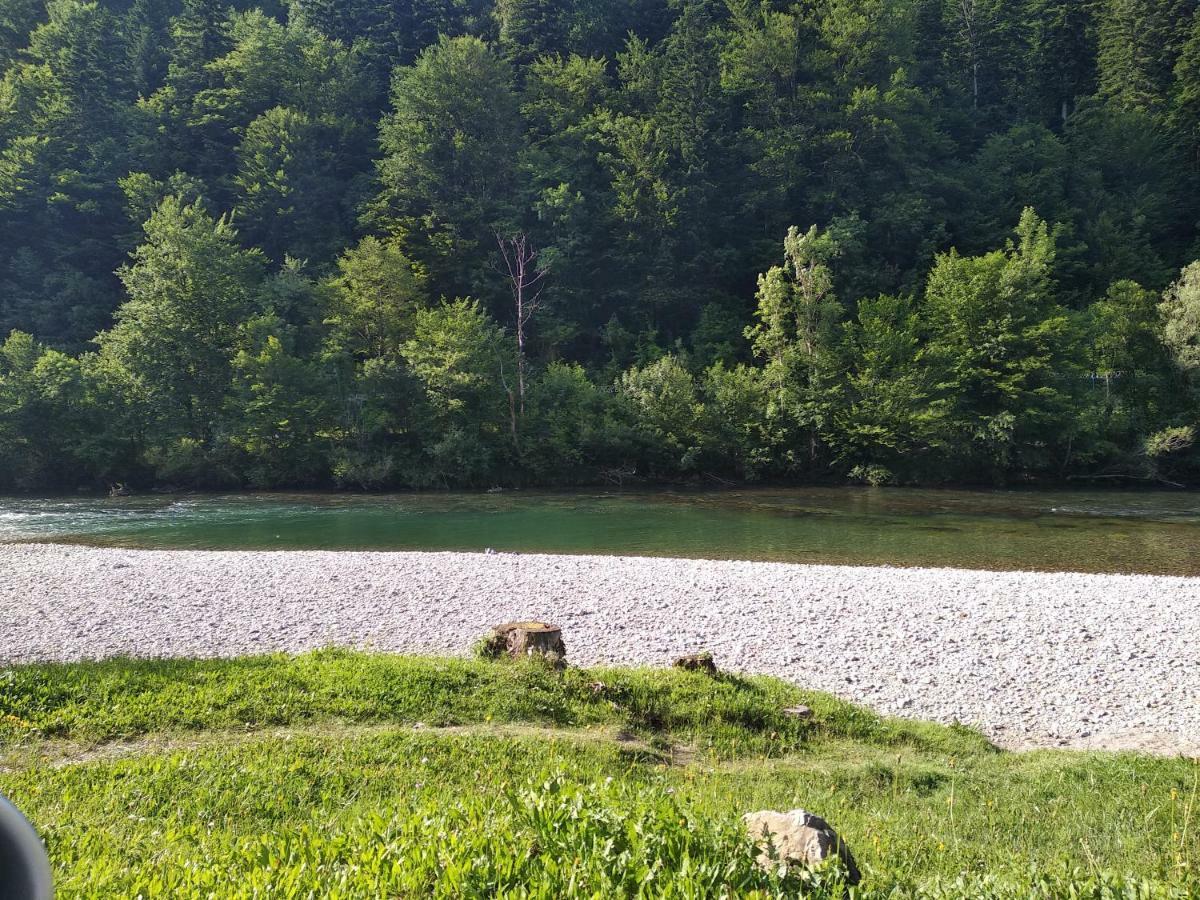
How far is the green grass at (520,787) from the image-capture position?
3.45 meters

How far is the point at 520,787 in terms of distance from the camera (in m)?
4.48

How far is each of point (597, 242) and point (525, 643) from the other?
45965 millimetres

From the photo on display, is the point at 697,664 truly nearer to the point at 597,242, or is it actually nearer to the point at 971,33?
the point at 597,242

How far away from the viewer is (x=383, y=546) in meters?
23.0

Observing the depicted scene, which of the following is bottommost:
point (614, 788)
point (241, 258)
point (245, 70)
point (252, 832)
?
point (252, 832)

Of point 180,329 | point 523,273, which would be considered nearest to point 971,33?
point 523,273

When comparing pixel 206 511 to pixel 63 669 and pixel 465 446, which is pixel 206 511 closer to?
pixel 465 446

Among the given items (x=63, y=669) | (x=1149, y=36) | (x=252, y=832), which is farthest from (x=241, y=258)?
(x=1149, y=36)

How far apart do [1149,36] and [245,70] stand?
74.3 m

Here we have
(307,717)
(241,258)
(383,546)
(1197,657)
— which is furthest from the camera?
(241,258)

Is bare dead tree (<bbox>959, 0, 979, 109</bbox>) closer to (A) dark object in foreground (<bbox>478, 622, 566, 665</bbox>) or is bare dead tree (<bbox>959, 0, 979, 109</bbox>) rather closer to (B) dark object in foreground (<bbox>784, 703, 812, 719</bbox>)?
(B) dark object in foreground (<bbox>784, 703, 812, 719</bbox>)

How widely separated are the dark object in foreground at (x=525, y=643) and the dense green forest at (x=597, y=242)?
28.8 meters

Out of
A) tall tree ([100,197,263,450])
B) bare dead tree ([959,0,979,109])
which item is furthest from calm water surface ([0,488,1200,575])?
bare dead tree ([959,0,979,109])

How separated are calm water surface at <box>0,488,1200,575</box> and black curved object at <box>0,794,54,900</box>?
19918 mm
